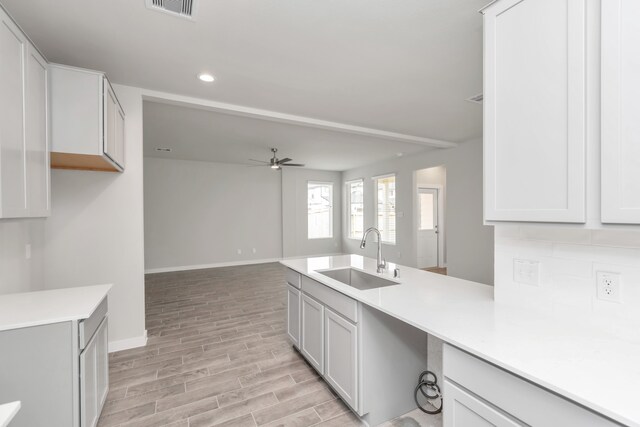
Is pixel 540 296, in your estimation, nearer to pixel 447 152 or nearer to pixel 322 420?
pixel 322 420

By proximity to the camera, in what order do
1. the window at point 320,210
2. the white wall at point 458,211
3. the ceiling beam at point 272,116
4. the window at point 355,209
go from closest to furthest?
the ceiling beam at point 272,116 → the white wall at point 458,211 → the window at point 355,209 → the window at point 320,210

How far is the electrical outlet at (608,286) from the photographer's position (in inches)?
48.7

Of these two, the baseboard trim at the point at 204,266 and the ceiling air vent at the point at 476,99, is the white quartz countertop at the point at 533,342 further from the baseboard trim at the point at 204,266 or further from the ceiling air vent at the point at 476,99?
the baseboard trim at the point at 204,266

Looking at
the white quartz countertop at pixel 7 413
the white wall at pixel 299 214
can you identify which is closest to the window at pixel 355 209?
the white wall at pixel 299 214

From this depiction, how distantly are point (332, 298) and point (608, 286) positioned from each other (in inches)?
58.4

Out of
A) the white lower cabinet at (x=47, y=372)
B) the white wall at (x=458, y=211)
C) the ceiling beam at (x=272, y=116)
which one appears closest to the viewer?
the white lower cabinet at (x=47, y=372)

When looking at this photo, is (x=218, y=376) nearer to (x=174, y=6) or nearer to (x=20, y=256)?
(x=20, y=256)

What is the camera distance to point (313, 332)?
2.43m

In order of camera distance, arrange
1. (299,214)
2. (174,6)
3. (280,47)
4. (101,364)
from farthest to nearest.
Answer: (299,214)
(280,47)
(101,364)
(174,6)

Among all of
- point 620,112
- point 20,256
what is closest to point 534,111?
point 620,112

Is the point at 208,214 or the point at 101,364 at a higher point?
the point at 208,214

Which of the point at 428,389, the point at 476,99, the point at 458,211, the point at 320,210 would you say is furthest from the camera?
the point at 320,210

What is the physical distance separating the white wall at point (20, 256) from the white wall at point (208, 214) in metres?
4.22

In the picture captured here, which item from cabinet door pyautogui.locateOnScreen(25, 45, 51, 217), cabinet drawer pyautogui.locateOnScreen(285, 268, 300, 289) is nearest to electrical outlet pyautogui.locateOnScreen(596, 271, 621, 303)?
cabinet drawer pyautogui.locateOnScreen(285, 268, 300, 289)
